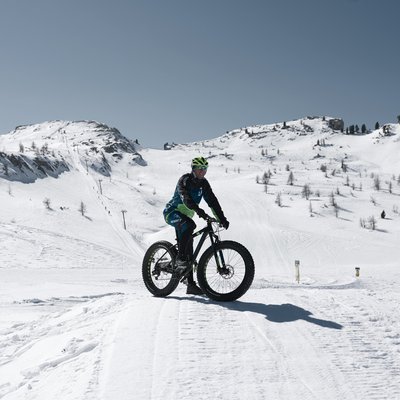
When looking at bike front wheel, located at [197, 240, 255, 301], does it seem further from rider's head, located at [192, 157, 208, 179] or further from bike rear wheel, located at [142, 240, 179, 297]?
rider's head, located at [192, 157, 208, 179]

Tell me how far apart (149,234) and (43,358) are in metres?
54.0

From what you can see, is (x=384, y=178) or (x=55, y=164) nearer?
(x=55, y=164)

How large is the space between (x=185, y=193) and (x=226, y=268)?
172 cm

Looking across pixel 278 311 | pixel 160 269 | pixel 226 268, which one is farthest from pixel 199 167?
pixel 278 311

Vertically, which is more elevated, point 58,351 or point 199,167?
point 199,167

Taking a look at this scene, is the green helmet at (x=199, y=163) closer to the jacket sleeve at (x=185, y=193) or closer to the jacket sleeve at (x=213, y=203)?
the jacket sleeve at (x=185, y=193)

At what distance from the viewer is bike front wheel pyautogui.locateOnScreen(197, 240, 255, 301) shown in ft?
25.0

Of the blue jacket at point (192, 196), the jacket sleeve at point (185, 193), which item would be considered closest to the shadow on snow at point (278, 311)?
the blue jacket at point (192, 196)

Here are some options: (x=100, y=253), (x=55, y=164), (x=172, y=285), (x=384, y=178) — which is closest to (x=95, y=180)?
(x=55, y=164)

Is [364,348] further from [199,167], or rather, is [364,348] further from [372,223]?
[372,223]

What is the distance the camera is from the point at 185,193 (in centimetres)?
791

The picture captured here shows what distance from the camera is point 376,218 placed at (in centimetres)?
8112

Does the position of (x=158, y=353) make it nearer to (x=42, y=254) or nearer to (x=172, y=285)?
(x=172, y=285)

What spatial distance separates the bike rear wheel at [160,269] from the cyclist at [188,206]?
0.37 m
